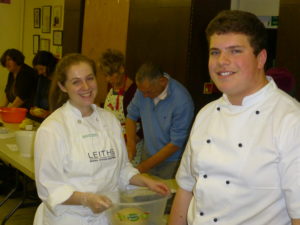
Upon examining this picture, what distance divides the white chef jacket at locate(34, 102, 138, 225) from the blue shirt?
953 mm

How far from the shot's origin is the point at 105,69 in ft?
10.9

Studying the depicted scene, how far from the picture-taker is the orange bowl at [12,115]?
420 cm

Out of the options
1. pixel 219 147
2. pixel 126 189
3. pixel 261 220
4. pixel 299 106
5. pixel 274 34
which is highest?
pixel 274 34

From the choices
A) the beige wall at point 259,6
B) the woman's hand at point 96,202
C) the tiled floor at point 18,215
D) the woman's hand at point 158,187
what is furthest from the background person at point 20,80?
the woman's hand at point 96,202

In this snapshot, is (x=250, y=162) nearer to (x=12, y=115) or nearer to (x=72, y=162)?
(x=72, y=162)

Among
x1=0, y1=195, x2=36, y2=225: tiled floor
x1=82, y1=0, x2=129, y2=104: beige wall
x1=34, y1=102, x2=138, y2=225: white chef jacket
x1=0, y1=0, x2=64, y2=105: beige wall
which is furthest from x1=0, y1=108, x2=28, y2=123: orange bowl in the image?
x1=0, y1=0, x2=64, y2=105: beige wall

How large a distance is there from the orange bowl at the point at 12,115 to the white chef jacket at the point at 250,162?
307cm

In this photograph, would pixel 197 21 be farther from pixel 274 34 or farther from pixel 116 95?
pixel 116 95

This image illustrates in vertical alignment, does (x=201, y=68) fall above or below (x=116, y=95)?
above

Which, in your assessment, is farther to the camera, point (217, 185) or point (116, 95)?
point (116, 95)

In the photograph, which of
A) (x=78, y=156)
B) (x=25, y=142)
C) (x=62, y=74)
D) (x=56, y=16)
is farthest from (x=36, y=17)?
(x=78, y=156)

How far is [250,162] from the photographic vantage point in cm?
128

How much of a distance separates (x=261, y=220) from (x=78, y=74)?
1037 millimetres

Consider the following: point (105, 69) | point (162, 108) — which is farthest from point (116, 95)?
point (162, 108)
